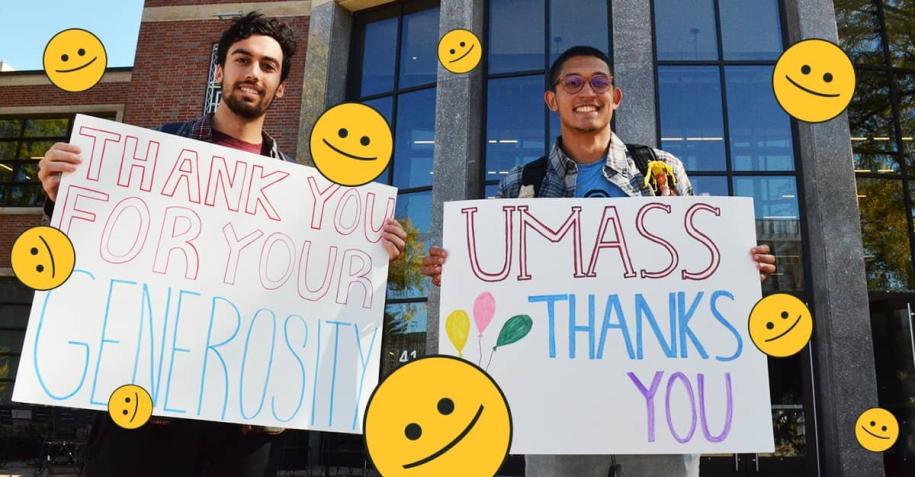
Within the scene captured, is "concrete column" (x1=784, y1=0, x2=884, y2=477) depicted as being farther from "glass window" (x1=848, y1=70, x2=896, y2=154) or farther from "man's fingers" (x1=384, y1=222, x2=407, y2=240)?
"man's fingers" (x1=384, y1=222, x2=407, y2=240)

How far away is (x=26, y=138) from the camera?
16.9 meters

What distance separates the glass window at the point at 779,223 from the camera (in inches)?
378

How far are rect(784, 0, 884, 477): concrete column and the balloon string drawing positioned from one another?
784cm

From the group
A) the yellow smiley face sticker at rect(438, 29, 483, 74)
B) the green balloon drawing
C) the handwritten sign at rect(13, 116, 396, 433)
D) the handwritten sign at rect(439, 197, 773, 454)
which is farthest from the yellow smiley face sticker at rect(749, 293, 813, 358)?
the yellow smiley face sticker at rect(438, 29, 483, 74)

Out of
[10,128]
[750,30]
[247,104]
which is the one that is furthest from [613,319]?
[10,128]

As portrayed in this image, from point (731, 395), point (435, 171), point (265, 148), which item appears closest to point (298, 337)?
point (265, 148)

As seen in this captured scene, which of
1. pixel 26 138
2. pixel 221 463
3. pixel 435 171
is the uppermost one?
pixel 26 138

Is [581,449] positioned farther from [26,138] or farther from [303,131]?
[26,138]

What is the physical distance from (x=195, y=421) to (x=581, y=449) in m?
1.43

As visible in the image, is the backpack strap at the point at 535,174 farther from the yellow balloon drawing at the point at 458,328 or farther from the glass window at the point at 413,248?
the glass window at the point at 413,248

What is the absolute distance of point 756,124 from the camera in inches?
395

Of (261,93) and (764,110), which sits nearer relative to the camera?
(261,93)

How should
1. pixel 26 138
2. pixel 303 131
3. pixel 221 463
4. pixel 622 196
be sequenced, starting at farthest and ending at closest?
pixel 26 138
pixel 303 131
pixel 622 196
pixel 221 463

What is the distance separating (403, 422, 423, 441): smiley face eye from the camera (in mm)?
2111
